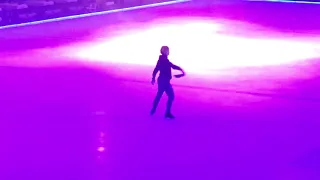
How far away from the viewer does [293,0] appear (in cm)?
3159

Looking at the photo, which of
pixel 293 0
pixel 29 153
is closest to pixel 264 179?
pixel 29 153

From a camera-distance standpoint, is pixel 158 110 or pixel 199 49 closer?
pixel 158 110

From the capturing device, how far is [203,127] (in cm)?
840

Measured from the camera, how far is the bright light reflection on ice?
14000mm

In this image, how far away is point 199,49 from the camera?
52.1ft

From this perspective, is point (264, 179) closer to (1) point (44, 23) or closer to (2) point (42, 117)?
(2) point (42, 117)

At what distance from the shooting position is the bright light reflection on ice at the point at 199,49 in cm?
1400

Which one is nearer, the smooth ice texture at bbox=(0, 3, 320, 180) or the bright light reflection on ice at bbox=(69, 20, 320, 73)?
the smooth ice texture at bbox=(0, 3, 320, 180)

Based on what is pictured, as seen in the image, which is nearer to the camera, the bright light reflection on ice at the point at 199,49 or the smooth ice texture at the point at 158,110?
the smooth ice texture at the point at 158,110

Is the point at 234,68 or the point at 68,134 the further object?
the point at 234,68

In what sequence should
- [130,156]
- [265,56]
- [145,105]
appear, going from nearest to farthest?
[130,156] → [145,105] → [265,56]

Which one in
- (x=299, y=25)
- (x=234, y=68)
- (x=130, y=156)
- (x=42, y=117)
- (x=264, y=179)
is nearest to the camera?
(x=264, y=179)

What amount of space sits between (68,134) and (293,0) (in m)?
25.7

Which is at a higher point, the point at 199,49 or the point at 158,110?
the point at 199,49
